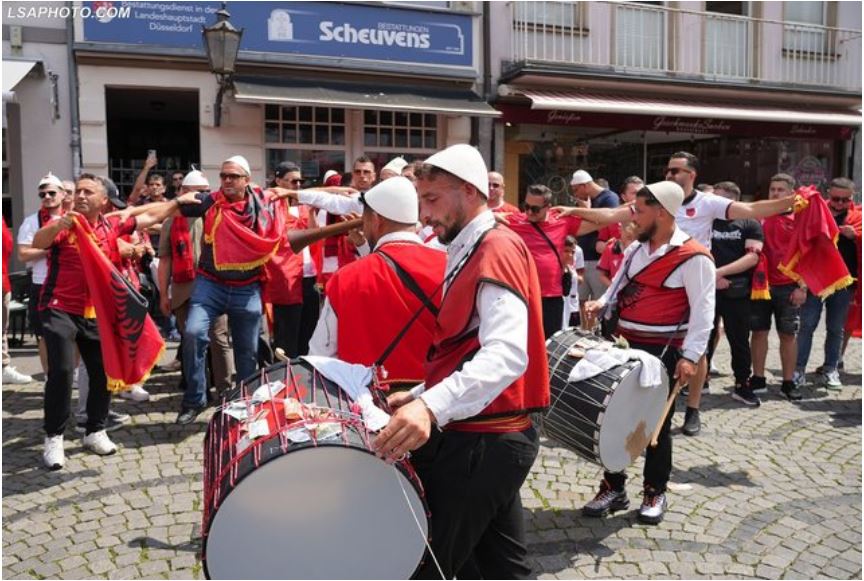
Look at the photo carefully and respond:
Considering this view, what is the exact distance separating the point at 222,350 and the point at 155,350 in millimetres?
864

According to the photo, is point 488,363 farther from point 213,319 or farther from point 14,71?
point 14,71

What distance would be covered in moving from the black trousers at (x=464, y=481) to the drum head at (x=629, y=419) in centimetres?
124

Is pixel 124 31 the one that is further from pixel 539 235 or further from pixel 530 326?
pixel 530 326

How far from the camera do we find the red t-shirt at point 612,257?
7492 millimetres

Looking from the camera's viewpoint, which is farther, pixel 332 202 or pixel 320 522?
pixel 332 202

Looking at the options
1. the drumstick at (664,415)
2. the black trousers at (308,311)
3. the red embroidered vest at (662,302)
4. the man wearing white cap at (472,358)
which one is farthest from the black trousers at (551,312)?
the man wearing white cap at (472,358)

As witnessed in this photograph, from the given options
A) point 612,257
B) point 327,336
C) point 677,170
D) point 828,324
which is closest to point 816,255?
point 828,324

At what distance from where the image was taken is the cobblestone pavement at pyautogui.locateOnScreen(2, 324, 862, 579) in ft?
12.5

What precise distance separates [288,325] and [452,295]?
176 inches

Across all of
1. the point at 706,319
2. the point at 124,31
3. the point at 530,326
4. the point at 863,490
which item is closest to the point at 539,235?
the point at 706,319

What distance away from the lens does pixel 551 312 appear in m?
6.79

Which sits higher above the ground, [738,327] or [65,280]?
[65,280]

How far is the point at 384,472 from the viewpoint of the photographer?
2.24 m

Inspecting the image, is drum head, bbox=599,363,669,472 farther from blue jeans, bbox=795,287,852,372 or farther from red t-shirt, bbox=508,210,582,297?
blue jeans, bbox=795,287,852,372
